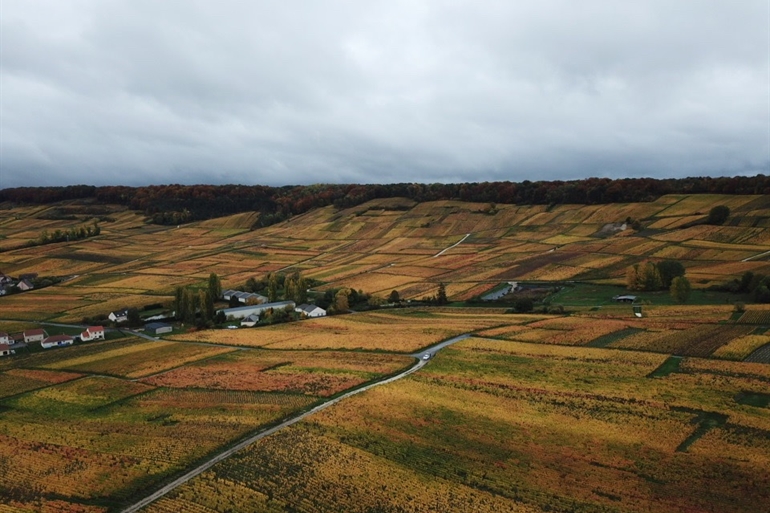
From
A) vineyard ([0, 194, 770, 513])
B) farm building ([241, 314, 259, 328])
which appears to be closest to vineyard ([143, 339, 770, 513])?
vineyard ([0, 194, 770, 513])

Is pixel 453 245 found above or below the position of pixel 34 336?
above

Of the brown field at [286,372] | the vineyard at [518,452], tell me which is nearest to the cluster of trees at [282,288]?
the brown field at [286,372]

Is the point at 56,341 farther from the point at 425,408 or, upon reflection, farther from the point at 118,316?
the point at 425,408

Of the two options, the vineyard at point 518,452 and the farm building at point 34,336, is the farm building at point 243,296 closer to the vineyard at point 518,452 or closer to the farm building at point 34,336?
the farm building at point 34,336

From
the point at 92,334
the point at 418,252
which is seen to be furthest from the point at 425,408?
the point at 418,252

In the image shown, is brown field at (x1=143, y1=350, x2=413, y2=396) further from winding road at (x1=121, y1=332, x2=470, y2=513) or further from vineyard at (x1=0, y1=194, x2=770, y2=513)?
winding road at (x1=121, y1=332, x2=470, y2=513)

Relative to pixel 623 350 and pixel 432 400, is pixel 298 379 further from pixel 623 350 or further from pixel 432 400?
pixel 623 350
